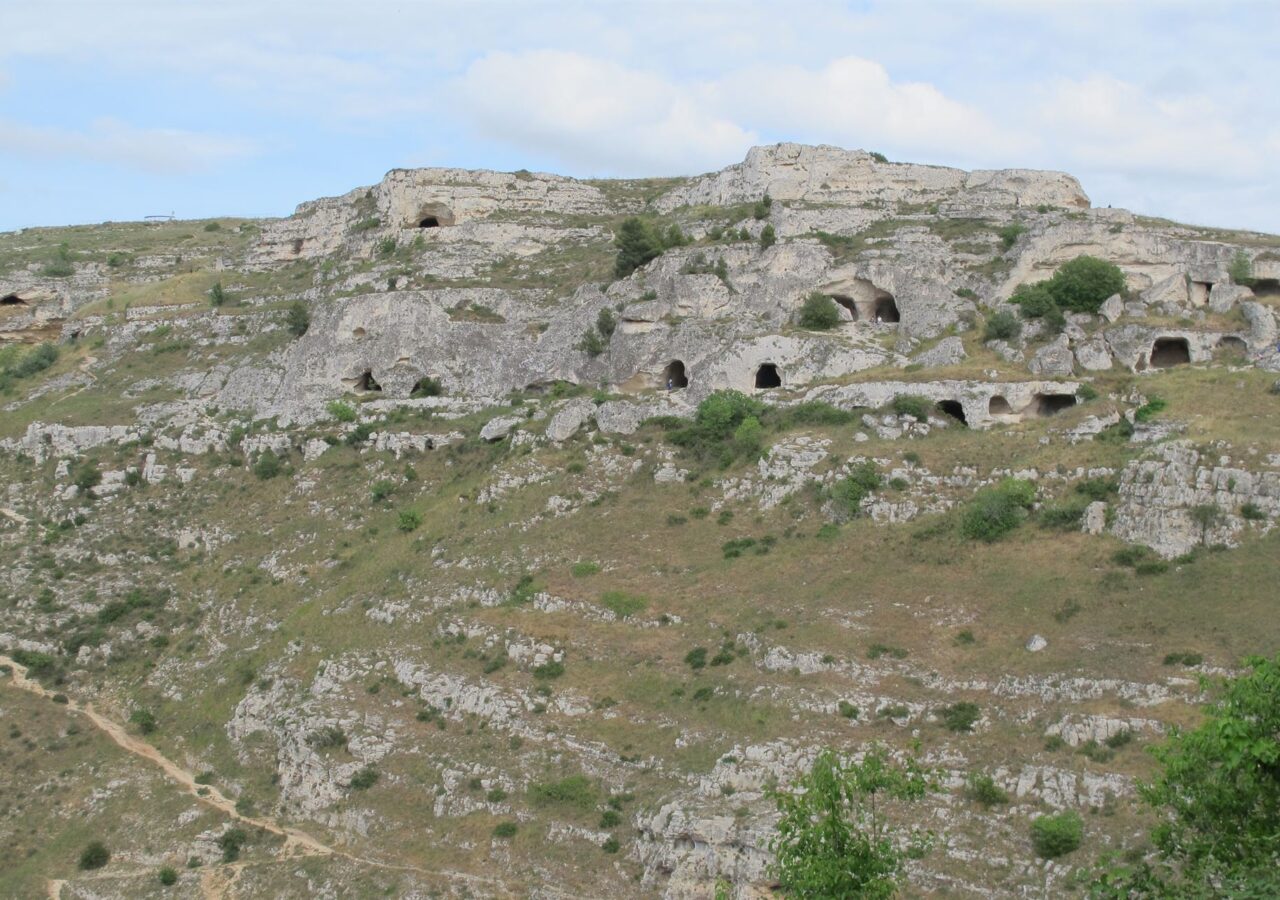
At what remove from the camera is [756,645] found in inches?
1543

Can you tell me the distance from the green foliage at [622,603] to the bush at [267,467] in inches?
867

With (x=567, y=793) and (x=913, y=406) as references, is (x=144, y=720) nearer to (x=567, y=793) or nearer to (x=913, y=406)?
(x=567, y=793)

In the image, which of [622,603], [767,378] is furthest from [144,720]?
[767,378]

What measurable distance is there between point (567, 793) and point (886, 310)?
3153 cm

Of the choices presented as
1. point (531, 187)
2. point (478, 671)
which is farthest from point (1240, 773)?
point (531, 187)

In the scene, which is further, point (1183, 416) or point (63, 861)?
point (1183, 416)

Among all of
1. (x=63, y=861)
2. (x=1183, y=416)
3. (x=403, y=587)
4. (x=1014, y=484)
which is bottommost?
(x=63, y=861)

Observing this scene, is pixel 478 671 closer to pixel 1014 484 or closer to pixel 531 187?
pixel 1014 484

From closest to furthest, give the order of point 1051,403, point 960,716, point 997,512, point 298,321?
1. point 960,716
2. point 997,512
3. point 1051,403
4. point 298,321

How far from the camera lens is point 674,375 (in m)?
57.4

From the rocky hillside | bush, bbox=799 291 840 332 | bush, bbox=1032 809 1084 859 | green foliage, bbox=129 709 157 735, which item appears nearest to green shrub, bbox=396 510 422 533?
the rocky hillside

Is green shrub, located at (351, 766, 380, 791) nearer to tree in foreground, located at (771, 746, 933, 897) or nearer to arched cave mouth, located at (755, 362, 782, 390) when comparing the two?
tree in foreground, located at (771, 746, 933, 897)

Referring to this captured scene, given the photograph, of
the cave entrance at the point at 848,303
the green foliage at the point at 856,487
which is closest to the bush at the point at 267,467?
the green foliage at the point at 856,487

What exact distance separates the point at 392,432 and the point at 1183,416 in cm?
3448
